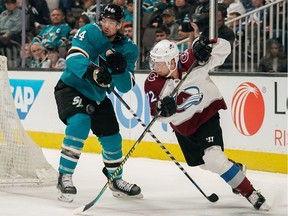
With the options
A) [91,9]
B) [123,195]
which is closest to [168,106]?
[123,195]

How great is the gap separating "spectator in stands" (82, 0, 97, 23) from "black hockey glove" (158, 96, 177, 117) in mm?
2993

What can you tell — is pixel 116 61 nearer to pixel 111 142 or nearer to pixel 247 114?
pixel 111 142

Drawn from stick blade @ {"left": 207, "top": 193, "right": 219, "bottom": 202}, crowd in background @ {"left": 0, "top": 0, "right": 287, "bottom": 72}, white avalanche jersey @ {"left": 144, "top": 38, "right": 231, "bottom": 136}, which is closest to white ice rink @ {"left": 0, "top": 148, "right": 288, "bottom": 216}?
stick blade @ {"left": 207, "top": 193, "right": 219, "bottom": 202}

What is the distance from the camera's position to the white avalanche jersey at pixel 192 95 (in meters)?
4.53

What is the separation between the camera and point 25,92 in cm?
762

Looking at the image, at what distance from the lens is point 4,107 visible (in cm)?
545

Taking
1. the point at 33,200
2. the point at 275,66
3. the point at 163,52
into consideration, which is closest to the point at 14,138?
the point at 33,200

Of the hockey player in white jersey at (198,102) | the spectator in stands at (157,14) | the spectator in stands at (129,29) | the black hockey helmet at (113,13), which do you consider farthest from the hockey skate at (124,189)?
the spectator in stands at (129,29)

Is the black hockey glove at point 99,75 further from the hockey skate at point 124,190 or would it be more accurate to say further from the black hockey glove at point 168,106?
the hockey skate at point 124,190

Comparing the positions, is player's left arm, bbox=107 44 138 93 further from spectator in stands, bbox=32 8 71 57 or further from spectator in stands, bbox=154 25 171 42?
spectator in stands, bbox=32 8 71 57

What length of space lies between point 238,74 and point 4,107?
170cm

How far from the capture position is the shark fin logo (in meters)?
5.98

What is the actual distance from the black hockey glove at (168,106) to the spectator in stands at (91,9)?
9.82 feet

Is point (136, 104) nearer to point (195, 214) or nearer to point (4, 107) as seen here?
point (4, 107)
